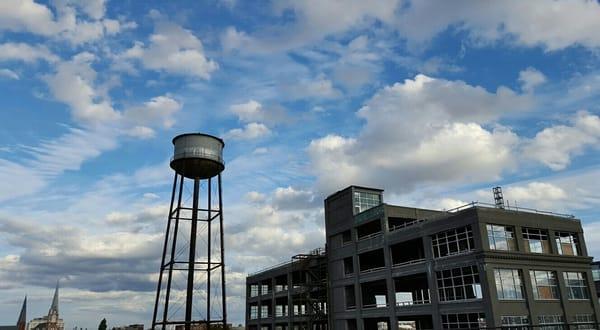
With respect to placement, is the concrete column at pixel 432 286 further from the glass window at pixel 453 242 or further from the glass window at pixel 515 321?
the glass window at pixel 515 321

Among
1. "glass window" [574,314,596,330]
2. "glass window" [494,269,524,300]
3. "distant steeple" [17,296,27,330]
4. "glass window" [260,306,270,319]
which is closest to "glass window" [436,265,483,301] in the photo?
"glass window" [494,269,524,300]

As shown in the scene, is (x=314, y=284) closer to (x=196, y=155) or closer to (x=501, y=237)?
(x=196, y=155)

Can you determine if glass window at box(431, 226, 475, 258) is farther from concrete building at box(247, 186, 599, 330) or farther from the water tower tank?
the water tower tank

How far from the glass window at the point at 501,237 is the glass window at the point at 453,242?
1.56m

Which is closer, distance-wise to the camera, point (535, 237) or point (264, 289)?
point (535, 237)

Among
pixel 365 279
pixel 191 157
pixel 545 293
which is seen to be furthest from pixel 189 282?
pixel 545 293

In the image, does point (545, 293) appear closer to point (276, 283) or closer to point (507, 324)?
point (507, 324)

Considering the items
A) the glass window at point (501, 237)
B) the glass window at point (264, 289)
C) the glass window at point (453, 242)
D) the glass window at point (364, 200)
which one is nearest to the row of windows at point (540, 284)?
the glass window at point (501, 237)

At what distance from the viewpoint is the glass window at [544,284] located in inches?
1574

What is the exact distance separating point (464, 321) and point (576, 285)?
1240cm

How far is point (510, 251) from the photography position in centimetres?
3956

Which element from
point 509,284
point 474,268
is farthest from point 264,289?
point 509,284

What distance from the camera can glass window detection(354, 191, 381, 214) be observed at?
54.7m

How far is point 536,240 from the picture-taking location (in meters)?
42.6
